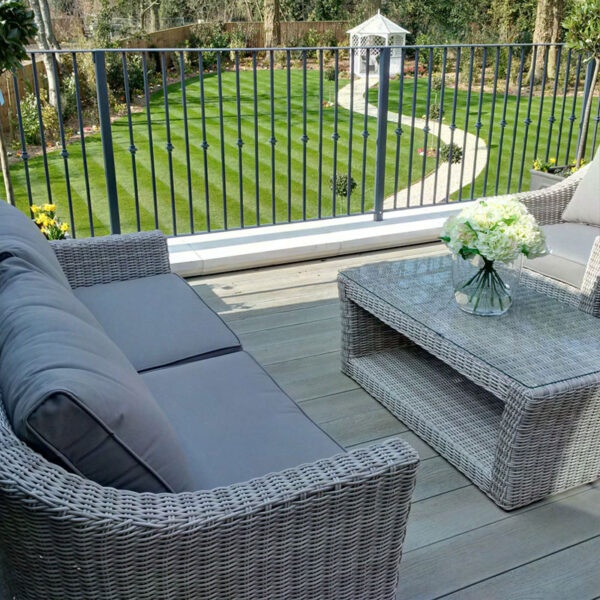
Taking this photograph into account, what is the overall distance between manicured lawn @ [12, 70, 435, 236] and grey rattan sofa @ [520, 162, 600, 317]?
210 cm

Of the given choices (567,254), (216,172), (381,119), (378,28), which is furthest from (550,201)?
(378,28)

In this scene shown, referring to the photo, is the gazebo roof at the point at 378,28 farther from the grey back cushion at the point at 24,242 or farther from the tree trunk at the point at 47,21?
the grey back cushion at the point at 24,242

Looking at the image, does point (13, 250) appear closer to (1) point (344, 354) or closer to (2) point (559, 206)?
(1) point (344, 354)

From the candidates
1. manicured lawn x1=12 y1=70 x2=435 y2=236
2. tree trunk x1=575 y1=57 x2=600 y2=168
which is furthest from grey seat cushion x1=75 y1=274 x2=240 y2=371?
tree trunk x1=575 y1=57 x2=600 y2=168

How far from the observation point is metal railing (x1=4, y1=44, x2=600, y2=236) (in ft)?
14.2

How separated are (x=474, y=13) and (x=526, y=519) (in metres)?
18.1

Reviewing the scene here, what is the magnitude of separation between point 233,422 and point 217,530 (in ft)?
1.83

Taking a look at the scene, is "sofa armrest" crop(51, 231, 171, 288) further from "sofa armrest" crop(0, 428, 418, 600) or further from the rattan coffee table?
"sofa armrest" crop(0, 428, 418, 600)

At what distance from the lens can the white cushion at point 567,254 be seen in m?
3.11

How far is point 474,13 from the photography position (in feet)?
58.4

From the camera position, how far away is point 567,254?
3164 millimetres

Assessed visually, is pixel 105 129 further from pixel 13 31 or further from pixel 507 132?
pixel 507 132

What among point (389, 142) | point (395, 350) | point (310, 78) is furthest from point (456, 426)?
point (310, 78)

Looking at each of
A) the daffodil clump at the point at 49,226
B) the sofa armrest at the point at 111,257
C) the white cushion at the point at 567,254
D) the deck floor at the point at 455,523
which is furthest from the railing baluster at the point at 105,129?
the white cushion at the point at 567,254
